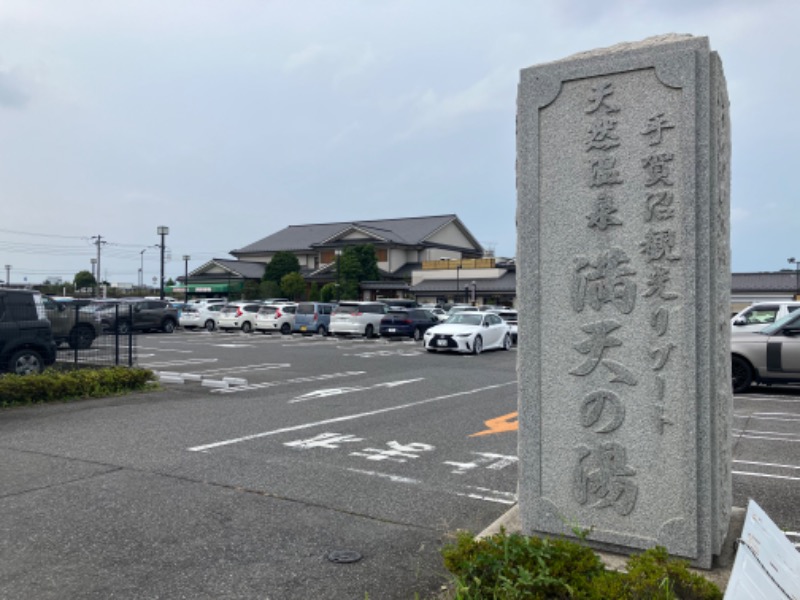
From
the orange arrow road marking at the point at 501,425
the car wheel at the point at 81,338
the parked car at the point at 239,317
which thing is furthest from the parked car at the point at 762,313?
the parked car at the point at 239,317

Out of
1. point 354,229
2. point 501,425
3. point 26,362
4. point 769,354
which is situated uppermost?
point 354,229

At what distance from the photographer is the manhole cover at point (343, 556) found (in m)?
4.13

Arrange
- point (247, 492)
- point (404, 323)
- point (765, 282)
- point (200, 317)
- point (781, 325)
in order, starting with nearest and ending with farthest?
point (247, 492), point (781, 325), point (404, 323), point (200, 317), point (765, 282)

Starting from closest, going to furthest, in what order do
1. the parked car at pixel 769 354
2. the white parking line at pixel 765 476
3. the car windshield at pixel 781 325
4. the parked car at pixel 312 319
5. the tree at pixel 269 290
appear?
1. the white parking line at pixel 765 476
2. the parked car at pixel 769 354
3. the car windshield at pixel 781 325
4. the parked car at pixel 312 319
5. the tree at pixel 269 290

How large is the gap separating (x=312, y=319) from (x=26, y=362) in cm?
2222

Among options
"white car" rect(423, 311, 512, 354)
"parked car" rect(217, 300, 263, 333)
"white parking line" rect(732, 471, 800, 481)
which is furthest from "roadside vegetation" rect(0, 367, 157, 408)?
"parked car" rect(217, 300, 263, 333)

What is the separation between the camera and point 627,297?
374 cm

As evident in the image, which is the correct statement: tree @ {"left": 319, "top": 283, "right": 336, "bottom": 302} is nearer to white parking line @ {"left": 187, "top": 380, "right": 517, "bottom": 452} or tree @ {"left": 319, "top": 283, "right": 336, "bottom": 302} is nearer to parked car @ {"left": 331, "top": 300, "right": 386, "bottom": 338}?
parked car @ {"left": 331, "top": 300, "right": 386, "bottom": 338}

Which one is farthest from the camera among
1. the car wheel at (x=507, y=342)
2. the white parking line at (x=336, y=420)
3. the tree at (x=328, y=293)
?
the tree at (x=328, y=293)

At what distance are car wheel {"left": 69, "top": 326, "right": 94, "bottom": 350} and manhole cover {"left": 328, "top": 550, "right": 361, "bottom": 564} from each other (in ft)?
31.7

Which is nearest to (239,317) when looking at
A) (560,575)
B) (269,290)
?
(269,290)

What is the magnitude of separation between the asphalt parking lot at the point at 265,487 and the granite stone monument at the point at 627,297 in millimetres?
1132

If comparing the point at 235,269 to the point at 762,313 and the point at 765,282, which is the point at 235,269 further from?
the point at 762,313

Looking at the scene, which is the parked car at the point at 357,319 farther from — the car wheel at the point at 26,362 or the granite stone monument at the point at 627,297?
the granite stone monument at the point at 627,297
